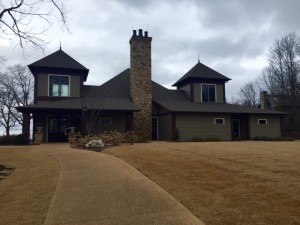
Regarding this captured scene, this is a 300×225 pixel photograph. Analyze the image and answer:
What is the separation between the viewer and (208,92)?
27391 mm

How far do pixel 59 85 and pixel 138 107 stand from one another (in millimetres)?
6473

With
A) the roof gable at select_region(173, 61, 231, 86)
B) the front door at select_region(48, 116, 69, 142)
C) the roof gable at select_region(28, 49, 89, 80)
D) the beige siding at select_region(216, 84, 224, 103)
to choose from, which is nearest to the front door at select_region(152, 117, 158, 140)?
the roof gable at select_region(173, 61, 231, 86)

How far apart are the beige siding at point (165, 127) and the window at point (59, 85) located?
8.17m

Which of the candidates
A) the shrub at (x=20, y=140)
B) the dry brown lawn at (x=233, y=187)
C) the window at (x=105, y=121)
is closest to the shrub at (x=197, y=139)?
the window at (x=105, y=121)

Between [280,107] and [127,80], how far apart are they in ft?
76.7

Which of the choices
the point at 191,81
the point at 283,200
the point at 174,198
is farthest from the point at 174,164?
the point at 191,81

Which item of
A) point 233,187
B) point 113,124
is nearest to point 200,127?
point 113,124

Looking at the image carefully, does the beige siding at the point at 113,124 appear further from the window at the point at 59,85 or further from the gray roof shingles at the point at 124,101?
the window at the point at 59,85

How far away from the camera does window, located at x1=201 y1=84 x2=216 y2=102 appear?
2727 cm

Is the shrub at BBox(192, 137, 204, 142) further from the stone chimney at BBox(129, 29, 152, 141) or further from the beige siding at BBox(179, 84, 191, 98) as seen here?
the beige siding at BBox(179, 84, 191, 98)

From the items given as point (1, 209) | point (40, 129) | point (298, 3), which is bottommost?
point (1, 209)

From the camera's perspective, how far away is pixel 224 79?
2728cm

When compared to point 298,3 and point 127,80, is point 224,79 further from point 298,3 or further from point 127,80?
point 298,3

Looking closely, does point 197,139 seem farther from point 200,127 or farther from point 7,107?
point 7,107
